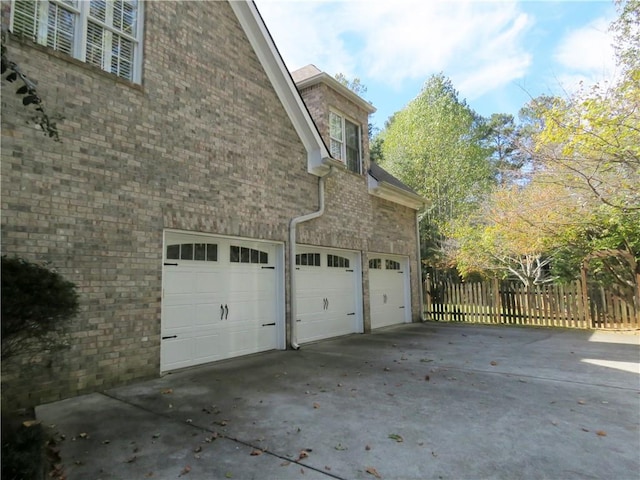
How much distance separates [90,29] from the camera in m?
5.54

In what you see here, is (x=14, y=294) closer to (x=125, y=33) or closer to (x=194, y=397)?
(x=194, y=397)

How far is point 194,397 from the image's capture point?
15.5 ft

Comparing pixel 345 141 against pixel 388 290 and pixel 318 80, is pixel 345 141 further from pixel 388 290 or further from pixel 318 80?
pixel 388 290

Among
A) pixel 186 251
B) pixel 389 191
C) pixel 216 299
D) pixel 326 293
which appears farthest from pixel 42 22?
pixel 389 191

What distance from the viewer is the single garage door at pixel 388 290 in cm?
1161

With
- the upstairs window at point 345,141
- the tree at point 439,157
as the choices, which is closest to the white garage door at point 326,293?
the upstairs window at point 345,141

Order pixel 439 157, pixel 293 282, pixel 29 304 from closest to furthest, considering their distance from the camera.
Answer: pixel 29 304 < pixel 293 282 < pixel 439 157

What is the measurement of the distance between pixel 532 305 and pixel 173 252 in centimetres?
1144

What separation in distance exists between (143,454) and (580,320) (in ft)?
41.6

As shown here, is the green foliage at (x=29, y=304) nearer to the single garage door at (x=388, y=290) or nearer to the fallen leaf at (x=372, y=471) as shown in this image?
the fallen leaf at (x=372, y=471)

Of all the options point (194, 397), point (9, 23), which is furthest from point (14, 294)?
point (9, 23)

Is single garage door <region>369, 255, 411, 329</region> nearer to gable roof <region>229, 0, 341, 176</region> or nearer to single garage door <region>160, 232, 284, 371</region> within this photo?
gable roof <region>229, 0, 341, 176</region>

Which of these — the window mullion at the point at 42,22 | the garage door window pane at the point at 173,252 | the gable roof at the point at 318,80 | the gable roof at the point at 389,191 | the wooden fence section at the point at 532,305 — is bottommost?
the wooden fence section at the point at 532,305

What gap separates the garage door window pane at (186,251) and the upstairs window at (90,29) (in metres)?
2.73
